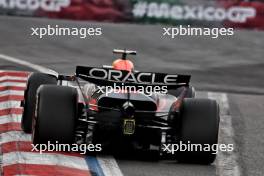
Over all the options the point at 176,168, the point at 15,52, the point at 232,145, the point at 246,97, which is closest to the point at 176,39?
the point at 15,52

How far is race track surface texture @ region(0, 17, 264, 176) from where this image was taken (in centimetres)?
1661

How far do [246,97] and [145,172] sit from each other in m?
7.93

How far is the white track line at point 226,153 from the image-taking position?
10.8 m

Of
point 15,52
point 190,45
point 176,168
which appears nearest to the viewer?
point 176,168

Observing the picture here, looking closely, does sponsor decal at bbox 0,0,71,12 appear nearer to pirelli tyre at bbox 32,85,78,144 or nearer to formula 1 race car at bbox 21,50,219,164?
formula 1 race car at bbox 21,50,219,164

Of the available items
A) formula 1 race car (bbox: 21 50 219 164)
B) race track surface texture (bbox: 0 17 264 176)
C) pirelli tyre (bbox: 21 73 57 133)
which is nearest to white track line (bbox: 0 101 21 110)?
pirelli tyre (bbox: 21 73 57 133)

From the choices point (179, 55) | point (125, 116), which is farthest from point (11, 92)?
point (179, 55)

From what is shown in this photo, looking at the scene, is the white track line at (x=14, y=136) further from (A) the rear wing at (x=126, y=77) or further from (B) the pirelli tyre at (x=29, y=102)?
(A) the rear wing at (x=126, y=77)

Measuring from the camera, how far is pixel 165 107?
11.6 metres

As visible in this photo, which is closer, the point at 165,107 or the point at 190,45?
the point at 165,107

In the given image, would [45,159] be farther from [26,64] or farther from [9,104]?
[26,64]

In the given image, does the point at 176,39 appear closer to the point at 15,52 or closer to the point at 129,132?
the point at 15,52

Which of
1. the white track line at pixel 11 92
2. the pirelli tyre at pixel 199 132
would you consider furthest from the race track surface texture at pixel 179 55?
the white track line at pixel 11 92

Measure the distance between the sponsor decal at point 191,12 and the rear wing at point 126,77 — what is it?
17405 millimetres
